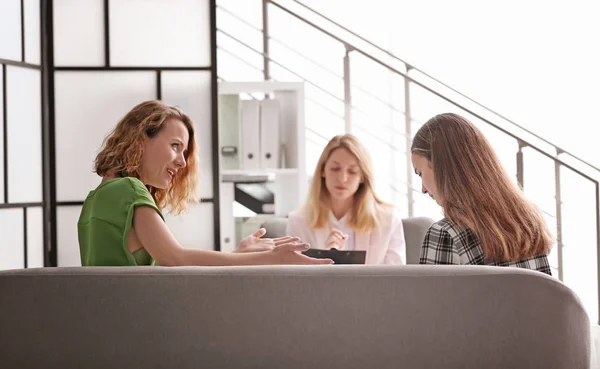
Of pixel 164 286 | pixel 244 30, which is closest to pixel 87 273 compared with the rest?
pixel 164 286

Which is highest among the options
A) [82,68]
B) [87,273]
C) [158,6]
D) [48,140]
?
[158,6]

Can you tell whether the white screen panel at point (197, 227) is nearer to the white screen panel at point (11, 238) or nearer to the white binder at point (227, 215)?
the white binder at point (227, 215)

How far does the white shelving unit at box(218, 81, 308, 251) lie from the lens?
13.5 feet

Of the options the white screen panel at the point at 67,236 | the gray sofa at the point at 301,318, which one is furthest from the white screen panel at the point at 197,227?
the gray sofa at the point at 301,318

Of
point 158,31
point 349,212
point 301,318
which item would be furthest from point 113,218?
point 158,31

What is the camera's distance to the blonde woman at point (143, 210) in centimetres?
180

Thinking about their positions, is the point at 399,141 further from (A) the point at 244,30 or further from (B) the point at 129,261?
(B) the point at 129,261

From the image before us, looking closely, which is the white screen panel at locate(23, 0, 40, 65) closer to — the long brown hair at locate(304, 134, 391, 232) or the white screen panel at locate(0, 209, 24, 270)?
the white screen panel at locate(0, 209, 24, 270)

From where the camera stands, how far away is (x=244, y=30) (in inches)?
236

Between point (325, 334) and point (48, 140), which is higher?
point (48, 140)

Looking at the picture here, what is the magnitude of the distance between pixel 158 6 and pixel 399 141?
273 cm

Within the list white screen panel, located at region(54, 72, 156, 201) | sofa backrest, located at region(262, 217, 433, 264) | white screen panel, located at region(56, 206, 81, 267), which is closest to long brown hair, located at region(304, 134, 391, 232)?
sofa backrest, located at region(262, 217, 433, 264)

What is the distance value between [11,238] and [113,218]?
1.87m

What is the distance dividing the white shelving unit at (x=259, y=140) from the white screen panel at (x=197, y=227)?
0.10 metres
